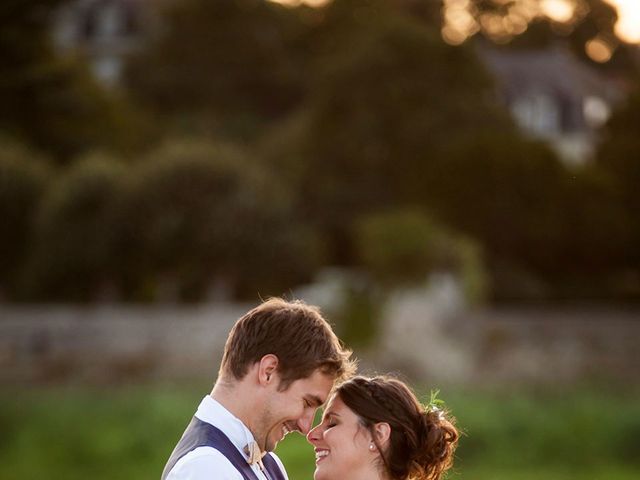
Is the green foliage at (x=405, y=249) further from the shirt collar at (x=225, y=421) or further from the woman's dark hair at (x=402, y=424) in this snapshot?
the shirt collar at (x=225, y=421)

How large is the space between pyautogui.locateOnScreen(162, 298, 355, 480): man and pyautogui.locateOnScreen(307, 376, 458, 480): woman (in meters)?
0.34

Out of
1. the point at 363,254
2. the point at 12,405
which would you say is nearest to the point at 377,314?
the point at 363,254

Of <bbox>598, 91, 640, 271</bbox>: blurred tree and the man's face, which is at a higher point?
<bbox>598, 91, 640, 271</bbox>: blurred tree

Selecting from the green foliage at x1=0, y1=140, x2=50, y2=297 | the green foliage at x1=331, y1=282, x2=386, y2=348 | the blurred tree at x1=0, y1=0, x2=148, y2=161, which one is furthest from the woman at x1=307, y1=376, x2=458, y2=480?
the blurred tree at x1=0, y1=0, x2=148, y2=161

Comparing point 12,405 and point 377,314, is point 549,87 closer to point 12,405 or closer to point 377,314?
point 377,314

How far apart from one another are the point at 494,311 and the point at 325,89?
5.72 meters

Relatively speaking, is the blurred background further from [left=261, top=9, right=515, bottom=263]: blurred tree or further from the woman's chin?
the woman's chin

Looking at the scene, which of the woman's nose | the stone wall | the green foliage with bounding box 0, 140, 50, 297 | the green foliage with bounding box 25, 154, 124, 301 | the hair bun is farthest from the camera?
the green foliage with bounding box 0, 140, 50, 297

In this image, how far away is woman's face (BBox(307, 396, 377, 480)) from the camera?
3373mm

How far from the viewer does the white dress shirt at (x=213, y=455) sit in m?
2.86

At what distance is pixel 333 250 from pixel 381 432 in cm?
2305

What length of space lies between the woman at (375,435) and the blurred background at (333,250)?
562 inches

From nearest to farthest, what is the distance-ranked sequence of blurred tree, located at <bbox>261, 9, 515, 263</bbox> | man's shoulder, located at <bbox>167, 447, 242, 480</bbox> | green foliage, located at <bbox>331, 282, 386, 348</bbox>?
man's shoulder, located at <bbox>167, 447, 242, 480</bbox>
green foliage, located at <bbox>331, 282, 386, 348</bbox>
blurred tree, located at <bbox>261, 9, 515, 263</bbox>

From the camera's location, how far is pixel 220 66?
31875mm
